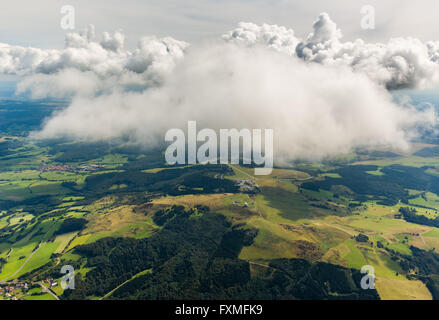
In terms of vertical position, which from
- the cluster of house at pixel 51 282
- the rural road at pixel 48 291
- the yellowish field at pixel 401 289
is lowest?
the rural road at pixel 48 291

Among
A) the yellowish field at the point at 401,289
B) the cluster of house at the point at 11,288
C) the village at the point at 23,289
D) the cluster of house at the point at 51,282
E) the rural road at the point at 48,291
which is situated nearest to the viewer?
the yellowish field at the point at 401,289

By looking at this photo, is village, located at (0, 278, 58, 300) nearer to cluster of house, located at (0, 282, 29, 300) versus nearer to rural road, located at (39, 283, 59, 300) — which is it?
cluster of house, located at (0, 282, 29, 300)

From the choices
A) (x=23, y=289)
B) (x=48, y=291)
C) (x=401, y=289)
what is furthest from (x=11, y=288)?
(x=401, y=289)

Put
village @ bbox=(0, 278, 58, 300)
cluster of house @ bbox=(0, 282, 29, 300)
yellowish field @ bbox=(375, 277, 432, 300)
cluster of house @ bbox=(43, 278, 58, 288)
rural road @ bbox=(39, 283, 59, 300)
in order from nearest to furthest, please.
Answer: yellowish field @ bbox=(375, 277, 432, 300), village @ bbox=(0, 278, 58, 300), cluster of house @ bbox=(0, 282, 29, 300), rural road @ bbox=(39, 283, 59, 300), cluster of house @ bbox=(43, 278, 58, 288)

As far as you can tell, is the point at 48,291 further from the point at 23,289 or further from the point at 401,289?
the point at 401,289

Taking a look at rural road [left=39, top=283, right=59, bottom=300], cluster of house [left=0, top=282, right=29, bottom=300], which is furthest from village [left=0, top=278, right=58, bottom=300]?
rural road [left=39, top=283, right=59, bottom=300]

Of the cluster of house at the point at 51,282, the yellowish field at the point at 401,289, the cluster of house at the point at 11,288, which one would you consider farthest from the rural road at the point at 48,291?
the yellowish field at the point at 401,289

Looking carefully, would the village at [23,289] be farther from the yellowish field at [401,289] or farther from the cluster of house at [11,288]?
the yellowish field at [401,289]

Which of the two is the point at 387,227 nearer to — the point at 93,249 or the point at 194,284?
the point at 194,284
